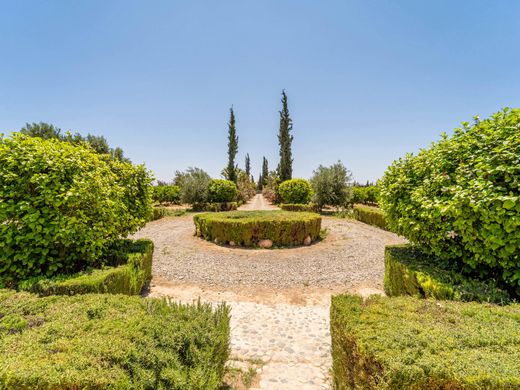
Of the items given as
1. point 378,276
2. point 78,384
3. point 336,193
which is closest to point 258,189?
point 336,193

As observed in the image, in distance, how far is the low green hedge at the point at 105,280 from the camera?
354cm

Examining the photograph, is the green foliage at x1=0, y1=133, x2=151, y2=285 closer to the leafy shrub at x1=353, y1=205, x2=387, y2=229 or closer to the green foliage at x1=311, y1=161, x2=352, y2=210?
the leafy shrub at x1=353, y1=205, x2=387, y2=229

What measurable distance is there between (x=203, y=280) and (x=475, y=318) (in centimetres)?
597

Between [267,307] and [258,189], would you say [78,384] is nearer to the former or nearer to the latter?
[267,307]

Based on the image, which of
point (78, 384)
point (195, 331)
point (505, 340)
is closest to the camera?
point (78, 384)

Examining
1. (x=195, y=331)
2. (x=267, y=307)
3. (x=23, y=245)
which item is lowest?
(x=267, y=307)

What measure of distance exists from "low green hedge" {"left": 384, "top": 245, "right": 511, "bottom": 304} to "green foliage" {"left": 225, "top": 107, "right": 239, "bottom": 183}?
26.7 m

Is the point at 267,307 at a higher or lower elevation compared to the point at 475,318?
lower

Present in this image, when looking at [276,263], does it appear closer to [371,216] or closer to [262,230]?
[262,230]

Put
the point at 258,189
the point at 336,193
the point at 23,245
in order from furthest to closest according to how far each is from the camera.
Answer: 1. the point at 258,189
2. the point at 336,193
3. the point at 23,245

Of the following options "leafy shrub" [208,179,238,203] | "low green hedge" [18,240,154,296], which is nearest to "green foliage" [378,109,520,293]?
"low green hedge" [18,240,154,296]

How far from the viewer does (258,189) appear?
8706 centimetres

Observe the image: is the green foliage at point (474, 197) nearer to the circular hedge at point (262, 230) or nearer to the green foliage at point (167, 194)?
the circular hedge at point (262, 230)

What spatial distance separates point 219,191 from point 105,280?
20.6 m
